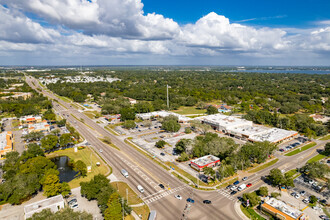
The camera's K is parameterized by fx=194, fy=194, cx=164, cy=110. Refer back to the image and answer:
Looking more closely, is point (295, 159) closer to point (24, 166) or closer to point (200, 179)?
point (200, 179)

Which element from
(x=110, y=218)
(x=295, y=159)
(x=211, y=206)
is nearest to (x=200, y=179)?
(x=211, y=206)

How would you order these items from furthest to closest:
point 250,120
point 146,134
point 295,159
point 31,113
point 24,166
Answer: point 31,113, point 250,120, point 146,134, point 295,159, point 24,166

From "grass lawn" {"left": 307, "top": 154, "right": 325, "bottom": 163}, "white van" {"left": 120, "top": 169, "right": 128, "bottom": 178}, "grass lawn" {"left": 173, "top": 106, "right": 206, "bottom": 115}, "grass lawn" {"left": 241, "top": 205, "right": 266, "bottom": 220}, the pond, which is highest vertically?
"white van" {"left": 120, "top": 169, "right": 128, "bottom": 178}

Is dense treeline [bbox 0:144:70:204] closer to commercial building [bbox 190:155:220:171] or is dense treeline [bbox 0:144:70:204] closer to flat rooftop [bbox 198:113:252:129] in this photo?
commercial building [bbox 190:155:220:171]

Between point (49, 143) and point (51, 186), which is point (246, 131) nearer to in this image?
point (51, 186)

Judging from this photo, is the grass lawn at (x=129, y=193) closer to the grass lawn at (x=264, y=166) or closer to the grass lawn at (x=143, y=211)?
the grass lawn at (x=143, y=211)

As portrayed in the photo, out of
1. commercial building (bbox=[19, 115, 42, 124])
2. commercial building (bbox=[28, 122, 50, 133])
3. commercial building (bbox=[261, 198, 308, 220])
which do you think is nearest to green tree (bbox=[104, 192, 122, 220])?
commercial building (bbox=[261, 198, 308, 220])
